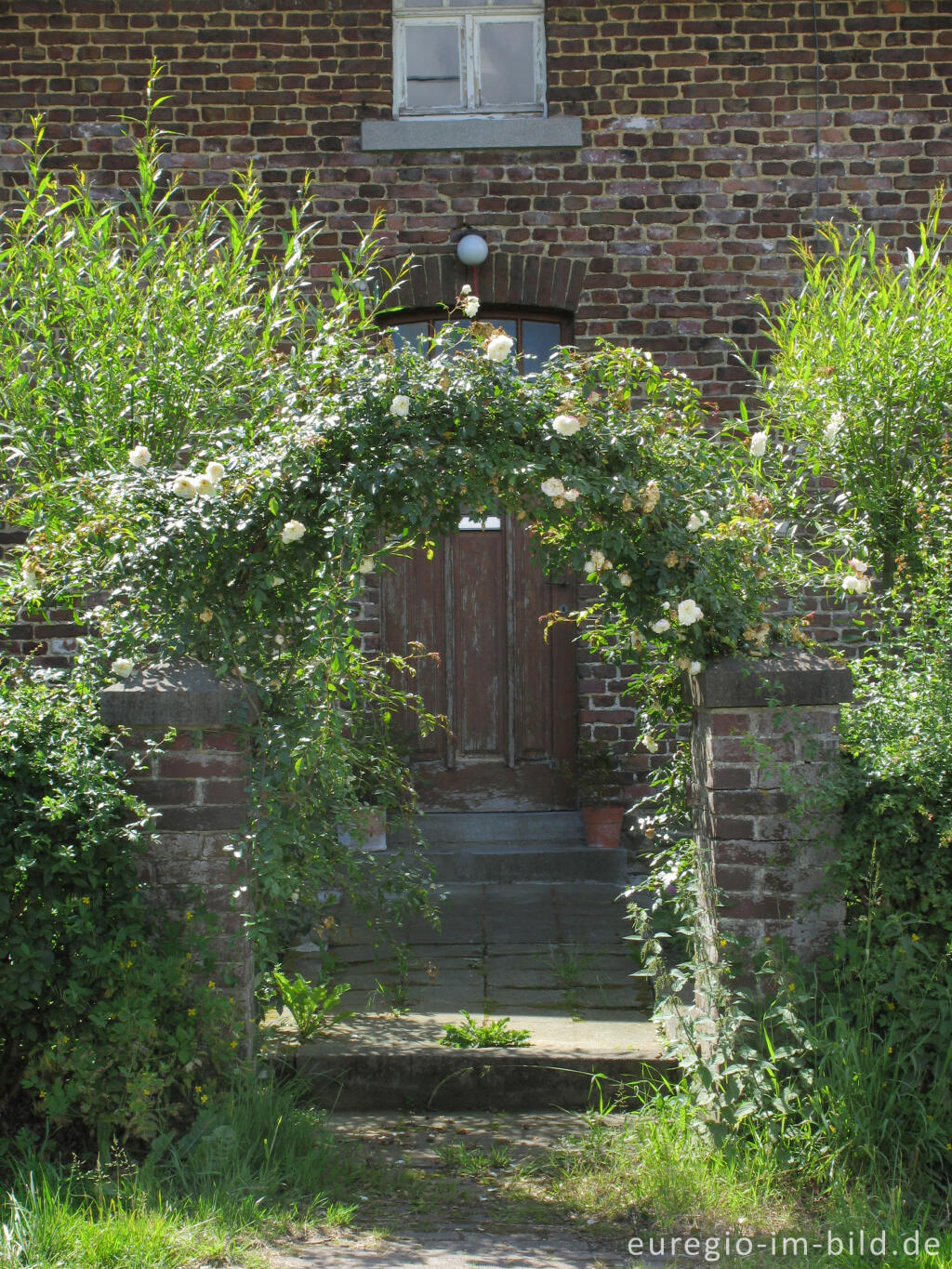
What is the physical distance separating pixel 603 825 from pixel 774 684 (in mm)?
2973

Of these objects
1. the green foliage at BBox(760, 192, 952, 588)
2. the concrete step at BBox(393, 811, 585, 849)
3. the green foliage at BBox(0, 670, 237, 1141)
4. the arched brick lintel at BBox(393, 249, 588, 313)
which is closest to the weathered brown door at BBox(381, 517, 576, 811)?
the concrete step at BBox(393, 811, 585, 849)

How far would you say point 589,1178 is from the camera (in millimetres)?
3053

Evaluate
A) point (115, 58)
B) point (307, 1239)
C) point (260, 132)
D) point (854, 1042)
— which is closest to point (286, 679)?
point (307, 1239)

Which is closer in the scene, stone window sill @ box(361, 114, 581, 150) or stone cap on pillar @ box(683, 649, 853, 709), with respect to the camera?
stone cap on pillar @ box(683, 649, 853, 709)

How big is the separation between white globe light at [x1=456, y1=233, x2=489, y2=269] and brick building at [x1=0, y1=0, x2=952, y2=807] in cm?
13

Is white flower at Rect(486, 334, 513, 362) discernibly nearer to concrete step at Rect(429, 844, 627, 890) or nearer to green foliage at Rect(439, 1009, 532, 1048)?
green foliage at Rect(439, 1009, 532, 1048)

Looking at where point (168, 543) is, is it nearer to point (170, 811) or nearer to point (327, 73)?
point (170, 811)

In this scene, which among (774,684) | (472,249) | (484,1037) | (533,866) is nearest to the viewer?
(774,684)

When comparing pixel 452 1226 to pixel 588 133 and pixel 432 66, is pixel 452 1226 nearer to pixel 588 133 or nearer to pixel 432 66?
pixel 588 133

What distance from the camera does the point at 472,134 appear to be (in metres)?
6.42

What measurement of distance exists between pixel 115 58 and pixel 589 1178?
20.4 feet

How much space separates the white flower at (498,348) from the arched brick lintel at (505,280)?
319cm

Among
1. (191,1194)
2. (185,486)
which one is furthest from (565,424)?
(191,1194)

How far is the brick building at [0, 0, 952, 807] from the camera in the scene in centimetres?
642
